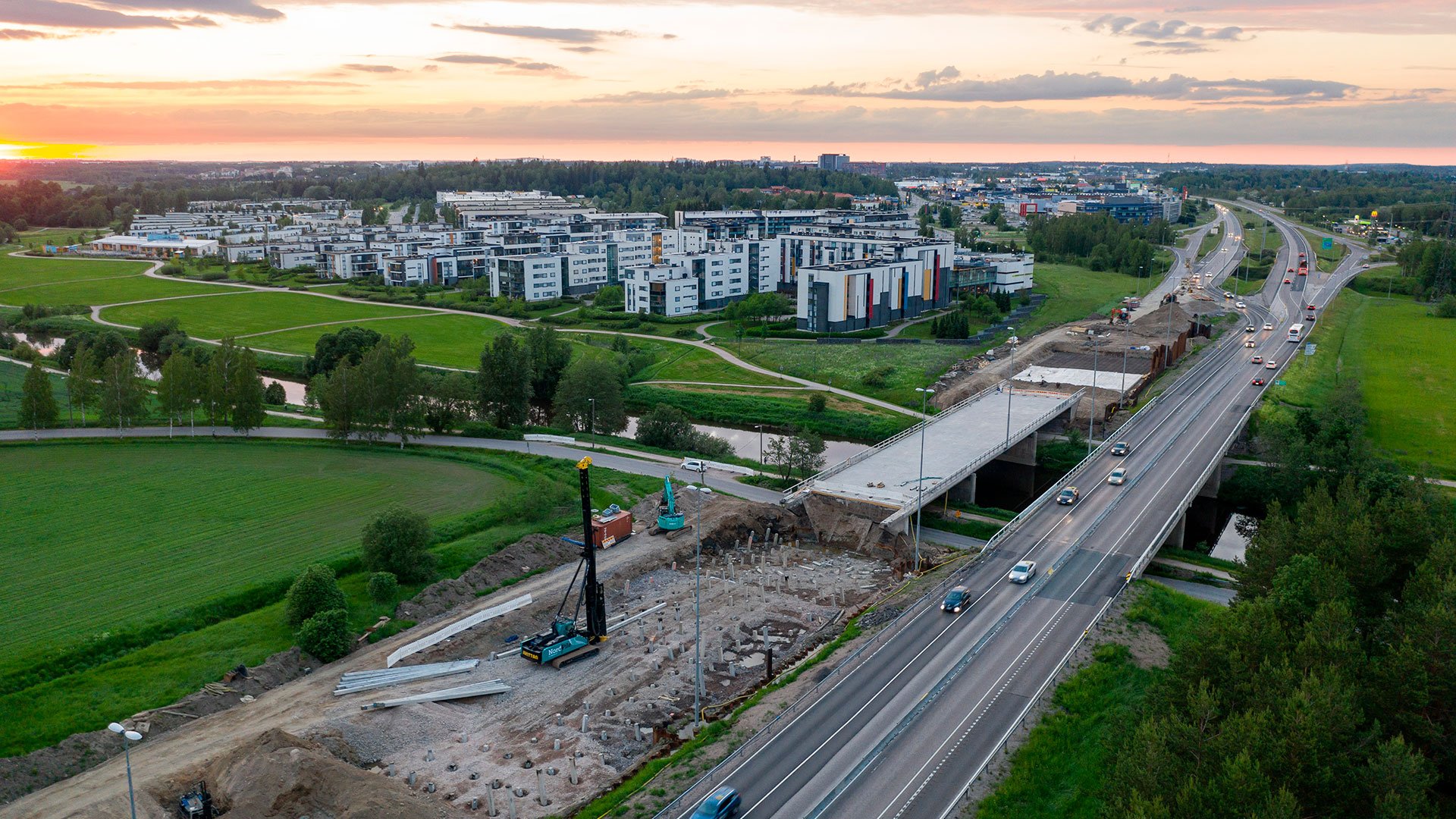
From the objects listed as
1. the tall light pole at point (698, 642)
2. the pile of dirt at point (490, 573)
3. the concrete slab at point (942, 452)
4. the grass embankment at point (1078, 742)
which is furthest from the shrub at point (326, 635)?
the concrete slab at point (942, 452)

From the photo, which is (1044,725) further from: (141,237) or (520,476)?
(141,237)

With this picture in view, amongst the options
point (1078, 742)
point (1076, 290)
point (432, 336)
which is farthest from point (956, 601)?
point (1076, 290)

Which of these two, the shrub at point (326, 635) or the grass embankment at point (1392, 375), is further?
the grass embankment at point (1392, 375)

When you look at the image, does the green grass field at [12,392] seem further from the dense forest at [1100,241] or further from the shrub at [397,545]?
the dense forest at [1100,241]

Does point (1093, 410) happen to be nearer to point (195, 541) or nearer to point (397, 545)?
point (397, 545)

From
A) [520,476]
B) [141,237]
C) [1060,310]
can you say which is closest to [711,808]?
[520,476]

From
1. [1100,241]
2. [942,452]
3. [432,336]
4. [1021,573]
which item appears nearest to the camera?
[1021,573]
